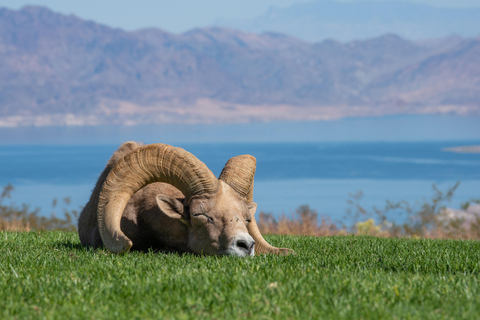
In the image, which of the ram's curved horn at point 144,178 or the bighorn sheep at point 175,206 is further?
the ram's curved horn at point 144,178

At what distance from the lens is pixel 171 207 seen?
7969mm

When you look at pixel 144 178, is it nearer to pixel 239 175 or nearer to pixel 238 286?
pixel 239 175

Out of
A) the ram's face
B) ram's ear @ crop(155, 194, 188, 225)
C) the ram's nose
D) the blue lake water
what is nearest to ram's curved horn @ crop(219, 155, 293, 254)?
the ram's face

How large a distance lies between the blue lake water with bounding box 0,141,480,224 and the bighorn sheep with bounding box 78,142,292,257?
59.9 metres

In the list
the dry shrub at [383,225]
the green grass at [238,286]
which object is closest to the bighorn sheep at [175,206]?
the green grass at [238,286]

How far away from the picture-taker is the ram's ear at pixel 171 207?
25.7 feet

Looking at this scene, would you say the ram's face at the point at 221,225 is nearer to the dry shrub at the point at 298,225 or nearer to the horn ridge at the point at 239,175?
the horn ridge at the point at 239,175

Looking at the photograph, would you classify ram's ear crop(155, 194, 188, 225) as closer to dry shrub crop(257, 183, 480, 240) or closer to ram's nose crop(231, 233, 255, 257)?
ram's nose crop(231, 233, 255, 257)

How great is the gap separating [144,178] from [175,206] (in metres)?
0.59

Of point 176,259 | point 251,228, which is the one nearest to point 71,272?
point 176,259

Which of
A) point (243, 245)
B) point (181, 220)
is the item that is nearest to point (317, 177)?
point (181, 220)

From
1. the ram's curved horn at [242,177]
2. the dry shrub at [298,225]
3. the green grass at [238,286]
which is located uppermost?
the ram's curved horn at [242,177]

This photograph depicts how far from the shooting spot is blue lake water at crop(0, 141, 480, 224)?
91375mm

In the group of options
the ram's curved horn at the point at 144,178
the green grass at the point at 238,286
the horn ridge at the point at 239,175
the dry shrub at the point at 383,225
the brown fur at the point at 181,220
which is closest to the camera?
the green grass at the point at 238,286
